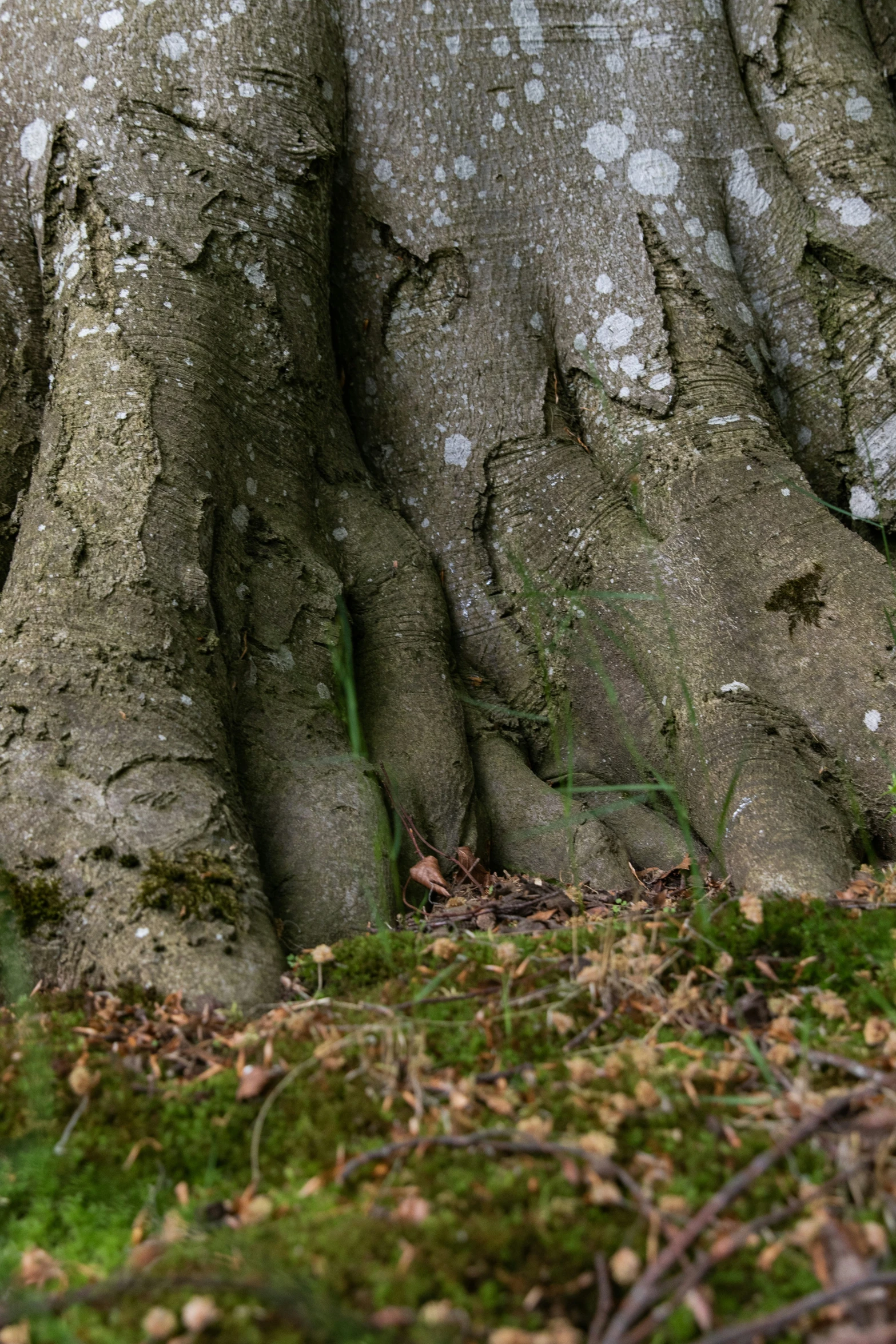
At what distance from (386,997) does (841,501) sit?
259cm

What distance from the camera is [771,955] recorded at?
1.72 m

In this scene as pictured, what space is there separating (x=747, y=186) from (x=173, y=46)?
2.09m

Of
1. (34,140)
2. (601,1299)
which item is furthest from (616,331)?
(601,1299)

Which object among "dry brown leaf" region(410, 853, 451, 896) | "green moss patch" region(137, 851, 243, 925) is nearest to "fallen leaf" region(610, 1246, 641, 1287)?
"green moss patch" region(137, 851, 243, 925)

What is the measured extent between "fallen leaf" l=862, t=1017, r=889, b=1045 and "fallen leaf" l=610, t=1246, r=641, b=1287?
2.02 ft

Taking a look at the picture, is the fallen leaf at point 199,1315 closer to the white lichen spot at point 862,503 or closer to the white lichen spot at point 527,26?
the white lichen spot at point 862,503

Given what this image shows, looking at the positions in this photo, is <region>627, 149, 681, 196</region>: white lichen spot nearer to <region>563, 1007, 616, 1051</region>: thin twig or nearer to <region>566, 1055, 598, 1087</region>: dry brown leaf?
<region>563, 1007, 616, 1051</region>: thin twig

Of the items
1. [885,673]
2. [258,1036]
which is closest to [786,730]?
[885,673]

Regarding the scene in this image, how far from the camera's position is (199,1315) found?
0.99 meters

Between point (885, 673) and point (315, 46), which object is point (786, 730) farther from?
point (315, 46)

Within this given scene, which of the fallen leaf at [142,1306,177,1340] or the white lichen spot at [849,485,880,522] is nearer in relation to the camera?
the fallen leaf at [142,1306,177,1340]

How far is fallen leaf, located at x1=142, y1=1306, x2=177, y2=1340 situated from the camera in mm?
994

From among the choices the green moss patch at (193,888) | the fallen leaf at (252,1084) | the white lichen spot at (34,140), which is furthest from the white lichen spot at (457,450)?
the fallen leaf at (252,1084)

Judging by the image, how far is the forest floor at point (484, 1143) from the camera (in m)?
1.01
